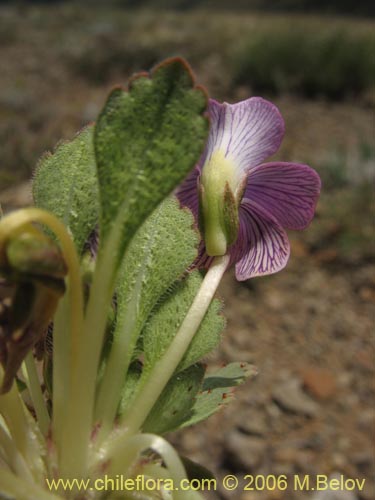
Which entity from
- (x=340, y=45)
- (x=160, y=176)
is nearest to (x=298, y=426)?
(x=160, y=176)

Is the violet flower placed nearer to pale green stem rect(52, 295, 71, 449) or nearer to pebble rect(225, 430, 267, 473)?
pale green stem rect(52, 295, 71, 449)

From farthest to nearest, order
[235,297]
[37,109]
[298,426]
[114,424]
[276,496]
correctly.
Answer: [37,109] → [235,297] → [298,426] → [276,496] → [114,424]

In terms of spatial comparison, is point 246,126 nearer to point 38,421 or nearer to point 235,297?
point 38,421

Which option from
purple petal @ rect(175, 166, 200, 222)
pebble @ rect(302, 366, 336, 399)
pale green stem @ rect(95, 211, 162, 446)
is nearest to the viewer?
pale green stem @ rect(95, 211, 162, 446)

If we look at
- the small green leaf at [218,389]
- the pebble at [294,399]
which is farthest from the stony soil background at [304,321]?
the small green leaf at [218,389]

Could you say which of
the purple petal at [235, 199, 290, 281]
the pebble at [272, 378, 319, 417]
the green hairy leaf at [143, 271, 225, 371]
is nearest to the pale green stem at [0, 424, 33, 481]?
the green hairy leaf at [143, 271, 225, 371]

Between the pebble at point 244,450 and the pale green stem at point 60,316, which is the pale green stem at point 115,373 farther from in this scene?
the pebble at point 244,450

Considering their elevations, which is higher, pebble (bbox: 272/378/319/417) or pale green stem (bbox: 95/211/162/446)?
pale green stem (bbox: 95/211/162/446)

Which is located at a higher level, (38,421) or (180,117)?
(180,117)

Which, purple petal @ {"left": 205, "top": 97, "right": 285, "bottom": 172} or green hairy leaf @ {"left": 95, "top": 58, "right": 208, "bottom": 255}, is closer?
green hairy leaf @ {"left": 95, "top": 58, "right": 208, "bottom": 255}
